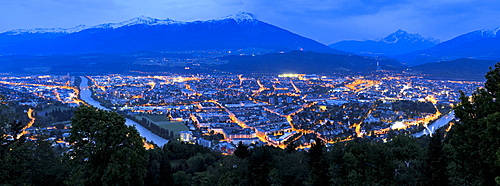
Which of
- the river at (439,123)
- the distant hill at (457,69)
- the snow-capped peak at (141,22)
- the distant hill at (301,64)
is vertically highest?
the snow-capped peak at (141,22)

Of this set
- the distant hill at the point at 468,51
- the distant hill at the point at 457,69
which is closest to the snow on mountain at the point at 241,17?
the distant hill at the point at 468,51

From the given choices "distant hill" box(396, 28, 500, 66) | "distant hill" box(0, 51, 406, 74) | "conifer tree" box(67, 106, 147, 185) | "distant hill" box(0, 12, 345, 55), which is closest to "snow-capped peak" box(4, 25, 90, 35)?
"distant hill" box(0, 12, 345, 55)

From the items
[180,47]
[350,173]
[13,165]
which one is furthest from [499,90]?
[180,47]

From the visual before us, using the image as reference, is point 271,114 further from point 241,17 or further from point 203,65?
point 241,17

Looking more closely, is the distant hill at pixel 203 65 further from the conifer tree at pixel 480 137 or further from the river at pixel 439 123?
the conifer tree at pixel 480 137

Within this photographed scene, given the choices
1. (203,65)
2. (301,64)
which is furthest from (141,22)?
(301,64)

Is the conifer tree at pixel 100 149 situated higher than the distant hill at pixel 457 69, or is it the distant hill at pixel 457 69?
the distant hill at pixel 457 69
